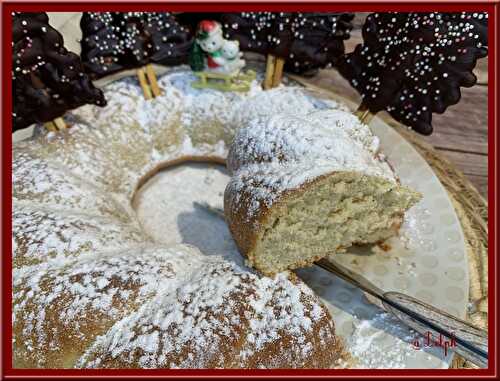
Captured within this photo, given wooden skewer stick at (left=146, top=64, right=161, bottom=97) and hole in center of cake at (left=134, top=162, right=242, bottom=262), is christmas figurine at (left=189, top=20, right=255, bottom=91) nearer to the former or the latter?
wooden skewer stick at (left=146, top=64, right=161, bottom=97)

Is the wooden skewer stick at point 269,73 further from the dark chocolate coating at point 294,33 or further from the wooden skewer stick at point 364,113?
the wooden skewer stick at point 364,113

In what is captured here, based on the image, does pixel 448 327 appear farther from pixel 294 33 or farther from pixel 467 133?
pixel 467 133

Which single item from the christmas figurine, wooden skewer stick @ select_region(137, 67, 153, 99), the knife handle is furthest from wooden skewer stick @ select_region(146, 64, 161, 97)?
the knife handle

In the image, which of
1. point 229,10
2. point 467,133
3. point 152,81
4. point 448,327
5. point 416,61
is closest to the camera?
point 448,327

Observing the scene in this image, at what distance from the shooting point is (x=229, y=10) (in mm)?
2242

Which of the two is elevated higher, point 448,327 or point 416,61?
point 416,61

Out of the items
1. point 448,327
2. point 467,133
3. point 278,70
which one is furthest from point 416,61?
point 448,327

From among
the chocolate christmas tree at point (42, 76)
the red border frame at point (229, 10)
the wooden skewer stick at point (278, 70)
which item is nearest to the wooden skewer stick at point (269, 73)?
the wooden skewer stick at point (278, 70)

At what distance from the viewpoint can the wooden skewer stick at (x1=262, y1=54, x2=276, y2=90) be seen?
7.99ft

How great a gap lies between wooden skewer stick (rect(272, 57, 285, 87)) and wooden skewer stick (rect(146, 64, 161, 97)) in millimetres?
650

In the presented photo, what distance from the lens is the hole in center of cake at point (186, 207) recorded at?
2.21 metres

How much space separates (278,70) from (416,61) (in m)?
0.74

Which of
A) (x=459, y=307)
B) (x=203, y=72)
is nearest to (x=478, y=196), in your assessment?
(x=459, y=307)

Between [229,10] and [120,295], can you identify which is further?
[229,10]
